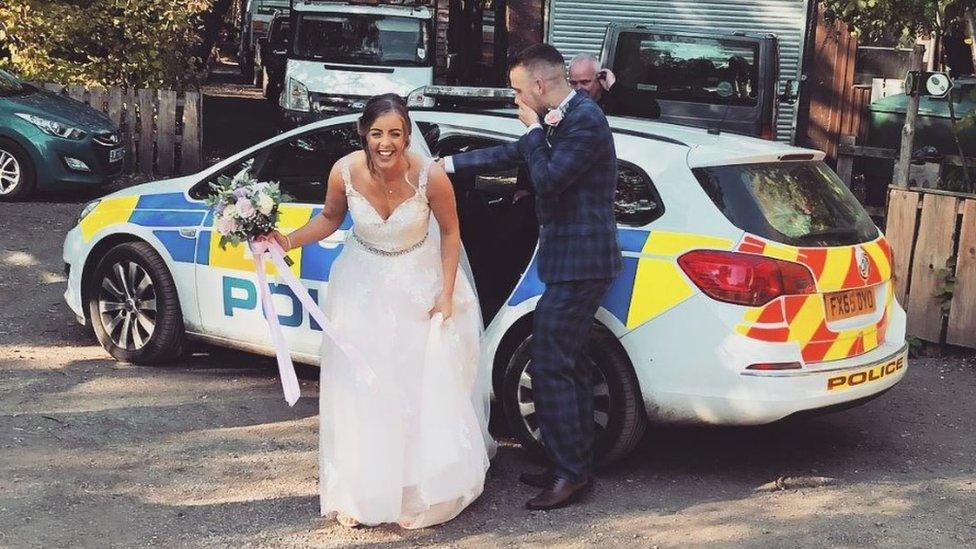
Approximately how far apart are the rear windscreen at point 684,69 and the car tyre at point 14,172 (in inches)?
230

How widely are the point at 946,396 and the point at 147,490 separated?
4.57 meters

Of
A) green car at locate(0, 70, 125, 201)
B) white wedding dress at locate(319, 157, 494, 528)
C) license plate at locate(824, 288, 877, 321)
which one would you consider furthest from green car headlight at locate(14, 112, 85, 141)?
license plate at locate(824, 288, 877, 321)

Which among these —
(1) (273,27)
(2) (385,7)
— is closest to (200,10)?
(2) (385,7)

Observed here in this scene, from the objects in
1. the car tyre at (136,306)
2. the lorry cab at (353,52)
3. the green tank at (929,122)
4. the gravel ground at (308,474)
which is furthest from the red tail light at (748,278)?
the lorry cab at (353,52)

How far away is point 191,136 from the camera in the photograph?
14.9m

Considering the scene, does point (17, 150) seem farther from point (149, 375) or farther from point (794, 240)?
point (794, 240)

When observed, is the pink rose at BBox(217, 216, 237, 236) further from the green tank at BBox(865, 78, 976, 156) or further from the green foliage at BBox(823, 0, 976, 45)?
the green tank at BBox(865, 78, 976, 156)

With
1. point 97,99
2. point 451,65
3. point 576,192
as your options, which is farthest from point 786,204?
point 451,65

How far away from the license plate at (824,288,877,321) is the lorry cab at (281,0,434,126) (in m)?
10.8

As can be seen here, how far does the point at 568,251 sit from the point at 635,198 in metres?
0.61

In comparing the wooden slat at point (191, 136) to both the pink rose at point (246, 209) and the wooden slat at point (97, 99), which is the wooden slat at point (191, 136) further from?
the pink rose at point (246, 209)

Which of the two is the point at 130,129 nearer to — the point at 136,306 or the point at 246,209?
the point at 136,306

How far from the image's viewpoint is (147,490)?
536 cm

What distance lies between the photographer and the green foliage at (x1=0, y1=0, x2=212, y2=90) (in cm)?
1512
